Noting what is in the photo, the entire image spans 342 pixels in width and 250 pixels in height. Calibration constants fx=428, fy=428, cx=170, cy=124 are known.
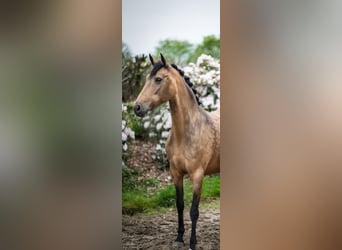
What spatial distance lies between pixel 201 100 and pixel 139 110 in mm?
380

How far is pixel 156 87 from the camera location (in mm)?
2594

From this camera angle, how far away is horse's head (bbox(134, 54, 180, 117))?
102 inches

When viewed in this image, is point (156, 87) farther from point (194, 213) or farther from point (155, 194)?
point (194, 213)

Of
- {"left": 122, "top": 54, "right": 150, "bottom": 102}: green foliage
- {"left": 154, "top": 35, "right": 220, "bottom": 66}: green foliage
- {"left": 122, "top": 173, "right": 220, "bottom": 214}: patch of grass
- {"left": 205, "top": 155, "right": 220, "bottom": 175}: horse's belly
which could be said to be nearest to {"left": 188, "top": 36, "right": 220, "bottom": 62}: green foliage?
{"left": 154, "top": 35, "right": 220, "bottom": 66}: green foliage

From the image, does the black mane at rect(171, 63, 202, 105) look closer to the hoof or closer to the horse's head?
the horse's head

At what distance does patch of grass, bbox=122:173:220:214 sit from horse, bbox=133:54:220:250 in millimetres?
30

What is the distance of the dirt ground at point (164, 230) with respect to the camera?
101 inches

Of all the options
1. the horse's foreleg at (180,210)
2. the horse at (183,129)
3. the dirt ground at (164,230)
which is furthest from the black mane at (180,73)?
the dirt ground at (164,230)

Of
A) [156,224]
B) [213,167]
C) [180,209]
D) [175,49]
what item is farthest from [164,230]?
[175,49]

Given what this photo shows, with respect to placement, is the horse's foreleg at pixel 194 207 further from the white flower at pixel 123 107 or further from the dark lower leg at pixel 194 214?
the white flower at pixel 123 107
